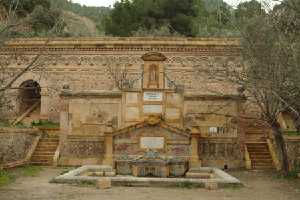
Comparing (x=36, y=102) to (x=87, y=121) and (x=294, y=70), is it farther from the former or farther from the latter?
(x=294, y=70)

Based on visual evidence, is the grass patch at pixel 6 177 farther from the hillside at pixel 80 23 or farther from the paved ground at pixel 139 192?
the hillside at pixel 80 23

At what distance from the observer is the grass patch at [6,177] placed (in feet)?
49.9

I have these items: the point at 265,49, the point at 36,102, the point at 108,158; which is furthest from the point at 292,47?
the point at 36,102

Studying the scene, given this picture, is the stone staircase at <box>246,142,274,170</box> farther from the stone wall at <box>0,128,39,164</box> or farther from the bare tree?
the stone wall at <box>0,128,39,164</box>

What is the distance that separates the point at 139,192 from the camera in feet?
42.9

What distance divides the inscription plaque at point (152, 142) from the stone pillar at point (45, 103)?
912 cm

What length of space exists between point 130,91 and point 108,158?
333 centimetres

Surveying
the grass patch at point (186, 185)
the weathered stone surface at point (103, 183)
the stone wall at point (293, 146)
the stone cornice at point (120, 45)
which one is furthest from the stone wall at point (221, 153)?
the stone cornice at point (120, 45)

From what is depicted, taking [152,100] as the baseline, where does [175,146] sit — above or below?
below

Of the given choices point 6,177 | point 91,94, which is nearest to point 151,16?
point 91,94

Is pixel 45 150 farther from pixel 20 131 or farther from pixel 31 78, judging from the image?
pixel 31 78

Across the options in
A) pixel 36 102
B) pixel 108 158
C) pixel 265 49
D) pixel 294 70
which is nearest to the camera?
pixel 294 70

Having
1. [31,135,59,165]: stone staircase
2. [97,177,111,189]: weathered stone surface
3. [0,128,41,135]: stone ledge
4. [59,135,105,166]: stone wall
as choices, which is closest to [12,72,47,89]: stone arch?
[0,128,41,135]: stone ledge

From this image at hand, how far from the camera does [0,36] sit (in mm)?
13695
